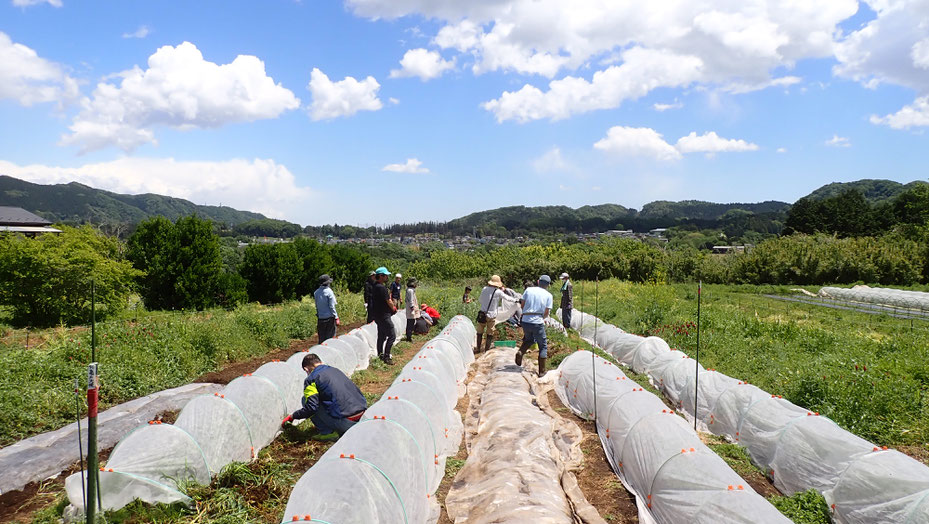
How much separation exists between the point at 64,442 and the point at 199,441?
2.36 meters

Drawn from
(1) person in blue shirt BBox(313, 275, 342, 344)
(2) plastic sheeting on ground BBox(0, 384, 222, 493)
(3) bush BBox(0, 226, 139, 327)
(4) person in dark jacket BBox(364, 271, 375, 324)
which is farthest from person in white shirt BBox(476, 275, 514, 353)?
(3) bush BBox(0, 226, 139, 327)

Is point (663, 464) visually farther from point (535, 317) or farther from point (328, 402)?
point (535, 317)

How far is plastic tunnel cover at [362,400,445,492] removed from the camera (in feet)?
16.7

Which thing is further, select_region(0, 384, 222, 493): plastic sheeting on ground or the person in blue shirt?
the person in blue shirt

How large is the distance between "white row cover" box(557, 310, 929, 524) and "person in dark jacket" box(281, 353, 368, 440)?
4.53m

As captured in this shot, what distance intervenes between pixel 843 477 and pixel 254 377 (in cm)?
613

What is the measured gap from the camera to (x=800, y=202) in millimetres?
61812

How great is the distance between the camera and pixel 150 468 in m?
4.37

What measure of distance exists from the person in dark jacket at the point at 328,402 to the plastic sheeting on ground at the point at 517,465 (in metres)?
1.49

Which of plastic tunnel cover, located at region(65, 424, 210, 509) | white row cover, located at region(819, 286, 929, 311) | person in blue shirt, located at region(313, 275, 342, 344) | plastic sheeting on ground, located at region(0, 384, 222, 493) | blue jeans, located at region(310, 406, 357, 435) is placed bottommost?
white row cover, located at region(819, 286, 929, 311)

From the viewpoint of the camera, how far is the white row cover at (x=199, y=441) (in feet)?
13.9

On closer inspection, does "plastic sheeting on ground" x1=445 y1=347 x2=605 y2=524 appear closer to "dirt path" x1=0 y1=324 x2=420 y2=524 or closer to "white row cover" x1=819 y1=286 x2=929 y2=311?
"dirt path" x1=0 y1=324 x2=420 y2=524

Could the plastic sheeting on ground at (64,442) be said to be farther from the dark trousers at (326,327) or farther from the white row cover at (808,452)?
the white row cover at (808,452)

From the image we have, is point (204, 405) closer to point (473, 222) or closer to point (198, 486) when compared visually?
point (198, 486)
